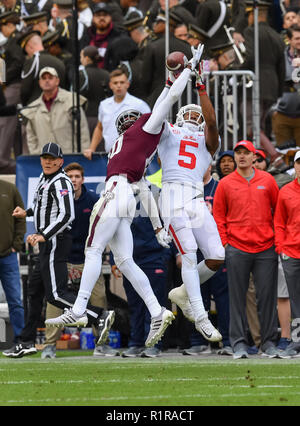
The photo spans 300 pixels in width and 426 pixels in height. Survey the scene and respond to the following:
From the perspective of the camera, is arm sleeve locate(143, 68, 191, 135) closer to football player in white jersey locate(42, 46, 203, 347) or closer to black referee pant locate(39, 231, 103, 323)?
football player in white jersey locate(42, 46, 203, 347)

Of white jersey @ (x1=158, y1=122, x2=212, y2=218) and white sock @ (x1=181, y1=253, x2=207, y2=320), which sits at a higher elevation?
white jersey @ (x1=158, y1=122, x2=212, y2=218)

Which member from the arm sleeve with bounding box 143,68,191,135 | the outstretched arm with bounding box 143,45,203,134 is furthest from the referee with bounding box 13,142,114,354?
the outstretched arm with bounding box 143,45,203,134

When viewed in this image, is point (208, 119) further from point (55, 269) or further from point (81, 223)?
point (81, 223)

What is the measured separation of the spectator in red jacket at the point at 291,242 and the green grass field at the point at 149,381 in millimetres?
529

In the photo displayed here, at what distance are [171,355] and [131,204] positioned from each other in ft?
8.90

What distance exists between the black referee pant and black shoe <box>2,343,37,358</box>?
0.86 m

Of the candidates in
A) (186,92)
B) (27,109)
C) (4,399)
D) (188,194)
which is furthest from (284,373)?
(27,109)

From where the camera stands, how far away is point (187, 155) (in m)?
10.9

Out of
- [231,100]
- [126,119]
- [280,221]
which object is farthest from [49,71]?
[280,221]

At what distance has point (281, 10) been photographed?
59.1ft

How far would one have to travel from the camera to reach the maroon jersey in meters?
10.6

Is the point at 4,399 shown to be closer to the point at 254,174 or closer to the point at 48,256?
the point at 48,256

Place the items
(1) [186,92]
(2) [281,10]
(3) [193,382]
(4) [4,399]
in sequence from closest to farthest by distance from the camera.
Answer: (4) [4,399], (3) [193,382], (1) [186,92], (2) [281,10]

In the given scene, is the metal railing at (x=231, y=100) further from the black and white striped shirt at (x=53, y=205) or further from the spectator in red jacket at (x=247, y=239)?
the black and white striped shirt at (x=53, y=205)
